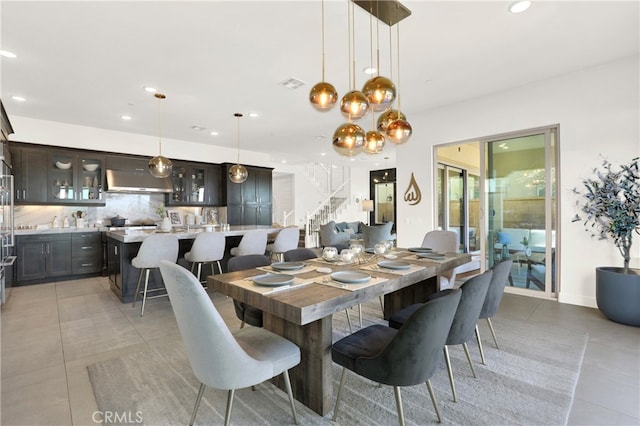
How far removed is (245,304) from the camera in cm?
242

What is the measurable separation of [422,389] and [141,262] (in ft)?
10.9

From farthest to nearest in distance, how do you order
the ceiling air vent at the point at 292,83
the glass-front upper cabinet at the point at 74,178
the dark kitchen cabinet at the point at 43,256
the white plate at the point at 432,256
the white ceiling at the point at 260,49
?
the glass-front upper cabinet at the point at 74,178, the dark kitchen cabinet at the point at 43,256, the ceiling air vent at the point at 292,83, the white plate at the point at 432,256, the white ceiling at the point at 260,49

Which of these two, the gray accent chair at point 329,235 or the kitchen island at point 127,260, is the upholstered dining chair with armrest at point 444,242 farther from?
the gray accent chair at point 329,235

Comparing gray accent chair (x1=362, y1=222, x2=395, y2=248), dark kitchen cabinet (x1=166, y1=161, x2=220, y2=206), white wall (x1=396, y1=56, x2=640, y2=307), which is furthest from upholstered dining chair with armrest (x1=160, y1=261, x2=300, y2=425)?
dark kitchen cabinet (x1=166, y1=161, x2=220, y2=206)

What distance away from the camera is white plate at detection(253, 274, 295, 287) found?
6.01ft

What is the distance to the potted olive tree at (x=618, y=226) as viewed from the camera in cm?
319

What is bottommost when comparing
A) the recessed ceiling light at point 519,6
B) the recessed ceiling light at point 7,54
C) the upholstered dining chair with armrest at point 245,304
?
the upholstered dining chair with armrest at point 245,304

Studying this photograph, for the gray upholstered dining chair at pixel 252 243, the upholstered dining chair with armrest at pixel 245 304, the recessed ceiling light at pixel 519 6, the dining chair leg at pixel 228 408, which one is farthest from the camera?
the gray upholstered dining chair at pixel 252 243

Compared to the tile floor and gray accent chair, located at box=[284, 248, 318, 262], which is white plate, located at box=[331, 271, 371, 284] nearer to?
gray accent chair, located at box=[284, 248, 318, 262]

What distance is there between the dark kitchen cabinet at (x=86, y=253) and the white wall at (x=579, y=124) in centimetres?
692

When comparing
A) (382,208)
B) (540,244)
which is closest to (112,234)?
(540,244)

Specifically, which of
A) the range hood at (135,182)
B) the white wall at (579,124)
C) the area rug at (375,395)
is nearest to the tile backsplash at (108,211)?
the range hood at (135,182)

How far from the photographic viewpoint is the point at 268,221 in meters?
8.50

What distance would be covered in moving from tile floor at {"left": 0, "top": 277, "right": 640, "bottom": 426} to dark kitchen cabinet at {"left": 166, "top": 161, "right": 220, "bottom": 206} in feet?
9.73
